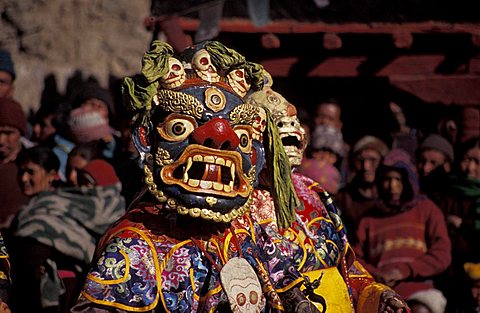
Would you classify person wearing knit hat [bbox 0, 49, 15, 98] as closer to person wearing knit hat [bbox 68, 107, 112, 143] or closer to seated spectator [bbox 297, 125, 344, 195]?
person wearing knit hat [bbox 68, 107, 112, 143]

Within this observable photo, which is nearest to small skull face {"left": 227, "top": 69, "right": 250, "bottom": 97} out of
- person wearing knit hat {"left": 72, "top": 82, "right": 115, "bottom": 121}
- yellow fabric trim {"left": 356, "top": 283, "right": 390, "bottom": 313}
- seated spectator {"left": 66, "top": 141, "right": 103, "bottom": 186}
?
yellow fabric trim {"left": 356, "top": 283, "right": 390, "bottom": 313}

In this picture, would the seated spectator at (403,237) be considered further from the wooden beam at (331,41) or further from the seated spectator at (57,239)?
the wooden beam at (331,41)

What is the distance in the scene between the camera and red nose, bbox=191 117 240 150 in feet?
18.9

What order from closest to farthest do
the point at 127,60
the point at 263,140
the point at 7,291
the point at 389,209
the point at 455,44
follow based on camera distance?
the point at 7,291 → the point at 263,140 → the point at 389,209 → the point at 455,44 → the point at 127,60

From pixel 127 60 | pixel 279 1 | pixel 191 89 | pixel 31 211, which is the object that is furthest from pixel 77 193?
pixel 127 60

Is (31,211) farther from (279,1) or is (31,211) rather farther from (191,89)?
(279,1)

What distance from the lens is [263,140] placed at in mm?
6434

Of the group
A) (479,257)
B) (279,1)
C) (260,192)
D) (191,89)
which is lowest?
(479,257)

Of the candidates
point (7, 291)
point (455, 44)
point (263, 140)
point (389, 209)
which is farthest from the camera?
point (455, 44)

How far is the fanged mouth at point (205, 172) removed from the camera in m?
5.73

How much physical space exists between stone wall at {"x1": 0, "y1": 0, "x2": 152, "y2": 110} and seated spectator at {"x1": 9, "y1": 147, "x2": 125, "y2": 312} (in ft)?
16.0

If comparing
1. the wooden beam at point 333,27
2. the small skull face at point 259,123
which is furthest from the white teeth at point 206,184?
the wooden beam at point 333,27

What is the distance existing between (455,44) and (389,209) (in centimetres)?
295

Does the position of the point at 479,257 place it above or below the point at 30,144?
below
